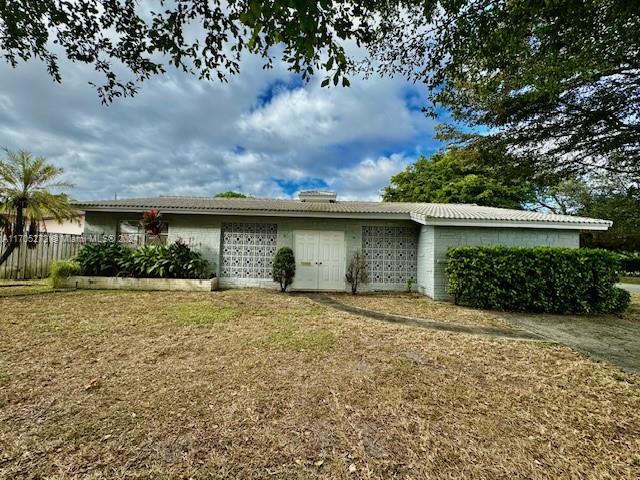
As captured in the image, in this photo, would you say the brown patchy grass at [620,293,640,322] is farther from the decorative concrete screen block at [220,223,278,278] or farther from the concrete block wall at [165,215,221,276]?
the concrete block wall at [165,215,221,276]

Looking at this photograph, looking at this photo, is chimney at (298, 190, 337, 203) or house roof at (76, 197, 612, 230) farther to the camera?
chimney at (298, 190, 337, 203)

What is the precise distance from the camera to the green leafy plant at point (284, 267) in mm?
9375

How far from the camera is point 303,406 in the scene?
8.89 feet

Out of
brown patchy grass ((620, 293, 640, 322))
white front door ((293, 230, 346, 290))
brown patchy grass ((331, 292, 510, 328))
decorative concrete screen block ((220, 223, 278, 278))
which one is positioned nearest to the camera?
brown patchy grass ((331, 292, 510, 328))

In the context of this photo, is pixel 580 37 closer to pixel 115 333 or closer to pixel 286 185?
pixel 115 333

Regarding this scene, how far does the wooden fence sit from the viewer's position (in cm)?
1024

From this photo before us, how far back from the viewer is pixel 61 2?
11.1ft

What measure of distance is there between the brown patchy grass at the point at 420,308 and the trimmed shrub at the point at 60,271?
8.00 metres

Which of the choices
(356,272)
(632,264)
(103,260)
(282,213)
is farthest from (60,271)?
(632,264)

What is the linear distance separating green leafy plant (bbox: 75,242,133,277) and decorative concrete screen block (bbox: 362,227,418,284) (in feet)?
26.0

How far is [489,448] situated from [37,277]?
46.8ft

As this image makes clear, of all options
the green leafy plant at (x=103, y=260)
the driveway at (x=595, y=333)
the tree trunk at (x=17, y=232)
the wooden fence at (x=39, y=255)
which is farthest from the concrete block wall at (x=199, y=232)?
the driveway at (x=595, y=333)

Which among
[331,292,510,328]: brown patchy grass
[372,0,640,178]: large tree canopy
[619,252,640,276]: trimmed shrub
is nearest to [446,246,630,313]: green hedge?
[331,292,510,328]: brown patchy grass

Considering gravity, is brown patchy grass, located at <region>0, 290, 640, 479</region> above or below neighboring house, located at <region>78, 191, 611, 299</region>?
below
